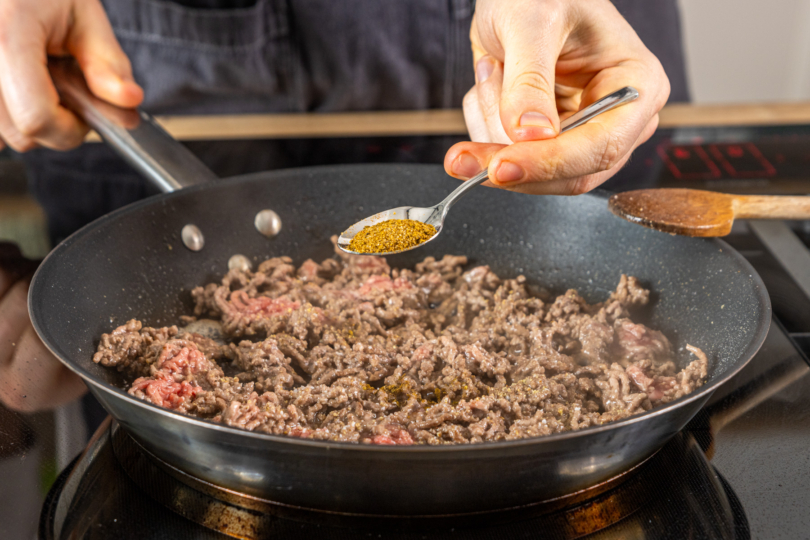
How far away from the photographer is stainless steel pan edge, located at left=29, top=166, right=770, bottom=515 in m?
0.69

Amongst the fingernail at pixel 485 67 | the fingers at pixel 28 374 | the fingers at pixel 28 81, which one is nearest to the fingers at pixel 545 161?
the fingernail at pixel 485 67

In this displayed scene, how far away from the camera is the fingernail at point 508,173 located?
0.89m

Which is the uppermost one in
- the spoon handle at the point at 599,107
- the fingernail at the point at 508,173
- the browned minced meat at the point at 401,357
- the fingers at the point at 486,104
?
the spoon handle at the point at 599,107

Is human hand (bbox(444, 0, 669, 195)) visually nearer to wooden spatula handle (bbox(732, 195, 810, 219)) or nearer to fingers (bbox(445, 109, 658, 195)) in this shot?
fingers (bbox(445, 109, 658, 195))

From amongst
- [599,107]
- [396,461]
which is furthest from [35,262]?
[599,107]

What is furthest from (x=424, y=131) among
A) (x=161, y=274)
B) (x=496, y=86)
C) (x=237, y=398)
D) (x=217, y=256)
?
(x=237, y=398)

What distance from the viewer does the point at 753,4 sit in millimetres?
3684

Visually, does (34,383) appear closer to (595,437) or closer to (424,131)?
(595,437)

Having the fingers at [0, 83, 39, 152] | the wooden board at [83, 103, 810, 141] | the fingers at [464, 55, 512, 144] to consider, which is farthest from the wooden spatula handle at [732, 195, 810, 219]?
the fingers at [0, 83, 39, 152]

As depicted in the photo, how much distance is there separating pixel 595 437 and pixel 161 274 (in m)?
0.92

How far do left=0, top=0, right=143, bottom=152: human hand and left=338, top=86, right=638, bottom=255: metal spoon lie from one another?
25.2 inches

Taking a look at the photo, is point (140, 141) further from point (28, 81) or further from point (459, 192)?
point (459, 192)

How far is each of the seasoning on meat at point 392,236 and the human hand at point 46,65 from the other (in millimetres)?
672

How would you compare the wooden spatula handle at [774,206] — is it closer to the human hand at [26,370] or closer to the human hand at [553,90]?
the human hand at [553,90]
